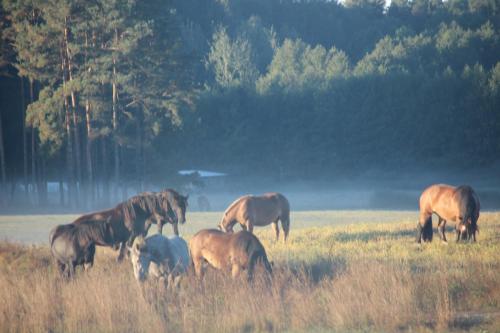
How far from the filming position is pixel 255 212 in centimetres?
2292

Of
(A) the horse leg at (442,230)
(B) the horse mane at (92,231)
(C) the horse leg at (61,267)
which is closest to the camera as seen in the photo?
(B) the horse mane at (92,231)

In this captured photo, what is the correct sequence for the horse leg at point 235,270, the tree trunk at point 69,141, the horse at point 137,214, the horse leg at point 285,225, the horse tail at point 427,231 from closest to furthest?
the horse leg at point 235,270 → the horse at point 137,214 → the horse tail at point 427,231 → the horse leg at point 285,225 → the tree trunk at point 69,141

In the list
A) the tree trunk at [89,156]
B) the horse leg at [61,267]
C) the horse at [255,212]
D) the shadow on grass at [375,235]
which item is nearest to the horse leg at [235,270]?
the horse leg at [61,267]

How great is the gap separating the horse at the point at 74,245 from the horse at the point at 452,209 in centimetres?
1006

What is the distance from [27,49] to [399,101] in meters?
43.3

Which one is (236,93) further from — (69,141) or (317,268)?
(317,268)

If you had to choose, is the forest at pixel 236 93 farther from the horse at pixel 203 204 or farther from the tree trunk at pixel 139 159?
the horse at pixel 203 204

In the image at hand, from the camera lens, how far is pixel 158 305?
42.0 ft

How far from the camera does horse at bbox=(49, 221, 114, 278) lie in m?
15.2

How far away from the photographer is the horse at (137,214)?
1644cm

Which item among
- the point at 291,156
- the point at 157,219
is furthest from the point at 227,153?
the point at 157,219

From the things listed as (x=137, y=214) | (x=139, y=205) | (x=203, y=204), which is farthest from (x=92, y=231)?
(x=203, y=204)

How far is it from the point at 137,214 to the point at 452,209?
928cm

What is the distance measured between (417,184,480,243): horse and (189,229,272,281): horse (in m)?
8.40
